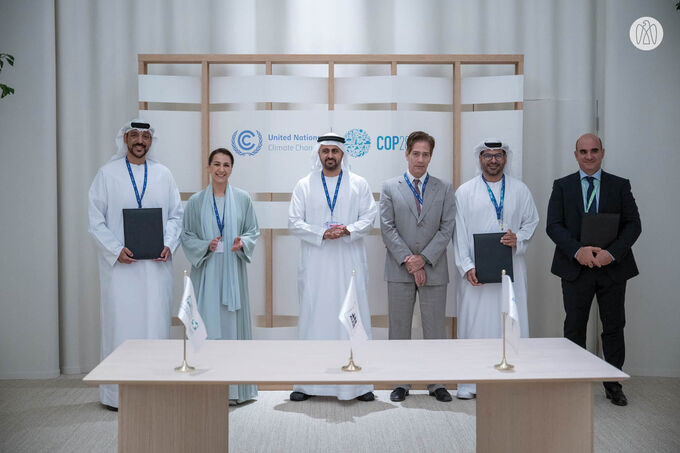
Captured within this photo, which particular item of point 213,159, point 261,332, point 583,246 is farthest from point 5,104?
point 583,246

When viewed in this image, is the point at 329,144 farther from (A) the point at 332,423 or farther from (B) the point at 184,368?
(B) the point at 184,368

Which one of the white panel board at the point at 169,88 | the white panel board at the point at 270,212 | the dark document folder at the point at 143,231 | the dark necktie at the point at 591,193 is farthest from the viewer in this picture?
the white panel board at the point at 270,212

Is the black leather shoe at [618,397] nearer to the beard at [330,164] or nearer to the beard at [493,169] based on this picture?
the beard at [493,169]

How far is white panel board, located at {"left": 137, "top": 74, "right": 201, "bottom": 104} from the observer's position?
5.62 meters

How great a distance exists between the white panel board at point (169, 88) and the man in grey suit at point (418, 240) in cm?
188

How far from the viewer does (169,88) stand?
18.7 feet

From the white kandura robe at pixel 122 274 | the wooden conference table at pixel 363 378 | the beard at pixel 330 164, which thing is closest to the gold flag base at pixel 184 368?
the wooden conference table at pixel 363 378

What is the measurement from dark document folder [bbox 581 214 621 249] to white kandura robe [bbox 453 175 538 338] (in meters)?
0.42

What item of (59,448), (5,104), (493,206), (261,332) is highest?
(5,104)

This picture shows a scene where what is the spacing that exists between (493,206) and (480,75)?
1.55 m

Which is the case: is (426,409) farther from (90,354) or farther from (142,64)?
(142,64)

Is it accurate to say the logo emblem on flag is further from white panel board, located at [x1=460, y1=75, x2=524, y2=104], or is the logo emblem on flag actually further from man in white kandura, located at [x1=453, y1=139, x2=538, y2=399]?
white panel board, located at [x1=460, y1=75, x2=524, y2=104]

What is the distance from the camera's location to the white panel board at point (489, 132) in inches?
224

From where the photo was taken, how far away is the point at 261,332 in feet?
19.2
